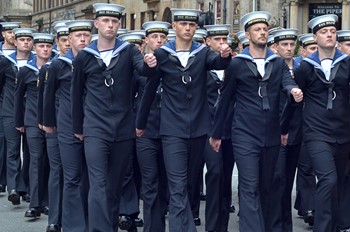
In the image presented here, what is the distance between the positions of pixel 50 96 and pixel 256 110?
2.59 meters

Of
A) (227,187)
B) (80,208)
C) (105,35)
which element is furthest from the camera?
(227,187)

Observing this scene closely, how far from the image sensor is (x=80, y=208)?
11.3 m

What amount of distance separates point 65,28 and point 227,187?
2801 millimetres

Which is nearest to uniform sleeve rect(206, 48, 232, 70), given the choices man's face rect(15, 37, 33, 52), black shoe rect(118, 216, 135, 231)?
black shoe rect(118, 216, 135, 231)

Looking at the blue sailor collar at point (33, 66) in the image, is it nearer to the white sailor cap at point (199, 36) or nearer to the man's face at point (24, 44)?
the man's face at point (24, 44)

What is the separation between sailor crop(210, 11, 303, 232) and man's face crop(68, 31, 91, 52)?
6.35ft

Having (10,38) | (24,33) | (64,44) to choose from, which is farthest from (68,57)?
(10,38)

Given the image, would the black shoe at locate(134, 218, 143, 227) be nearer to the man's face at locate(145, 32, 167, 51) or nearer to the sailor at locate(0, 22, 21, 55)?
the man's face at locate(145, 32, 167, 51)

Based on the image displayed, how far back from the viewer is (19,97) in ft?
46.0

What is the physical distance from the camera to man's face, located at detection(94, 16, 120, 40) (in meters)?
10.5

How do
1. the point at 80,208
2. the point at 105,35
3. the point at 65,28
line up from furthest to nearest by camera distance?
the point at 65,28 → the point at 80,208 → the point at 105,35

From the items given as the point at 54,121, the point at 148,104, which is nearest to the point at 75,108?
the point at 148,104

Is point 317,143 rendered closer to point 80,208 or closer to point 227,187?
point 227,187

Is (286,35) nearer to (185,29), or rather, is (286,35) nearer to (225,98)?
(185,29)
